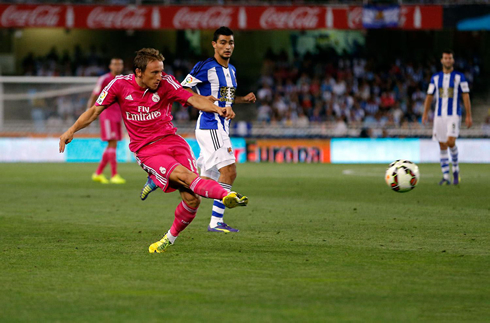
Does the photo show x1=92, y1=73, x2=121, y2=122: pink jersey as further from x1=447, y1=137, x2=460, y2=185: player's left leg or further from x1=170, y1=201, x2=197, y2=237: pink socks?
x1=170, y1=201, x2=197, y2=237: pink socks

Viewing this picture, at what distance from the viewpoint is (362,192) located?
13.2 m

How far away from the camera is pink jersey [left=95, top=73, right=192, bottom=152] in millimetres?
6535

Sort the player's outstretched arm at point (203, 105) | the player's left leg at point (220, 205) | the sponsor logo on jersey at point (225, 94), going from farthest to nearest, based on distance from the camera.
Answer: the sponsor logo on jersey at point (225, 94)
the player's left leg at point (220, 205)
the player's outstretched arm at point (203, 105)

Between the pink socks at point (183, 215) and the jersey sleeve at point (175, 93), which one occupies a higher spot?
the jersey sleeve at point (175, 93)

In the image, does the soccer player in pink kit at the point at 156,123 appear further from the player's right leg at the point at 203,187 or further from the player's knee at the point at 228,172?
the player's knee at the point at 228,172

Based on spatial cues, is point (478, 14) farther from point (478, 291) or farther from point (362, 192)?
point (478, 291)

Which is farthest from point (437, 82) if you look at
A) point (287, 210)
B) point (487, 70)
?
point (487, 70)

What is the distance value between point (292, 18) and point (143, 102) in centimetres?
2400

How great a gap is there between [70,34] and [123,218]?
27.1 metres

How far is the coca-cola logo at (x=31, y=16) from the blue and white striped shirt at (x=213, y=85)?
22.8 meters

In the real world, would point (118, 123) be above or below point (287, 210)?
above

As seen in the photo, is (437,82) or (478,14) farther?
(478,14)

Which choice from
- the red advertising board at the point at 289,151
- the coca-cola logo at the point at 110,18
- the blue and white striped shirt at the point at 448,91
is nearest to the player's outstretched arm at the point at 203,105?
the blue and white striped shirt at the point at 448,91

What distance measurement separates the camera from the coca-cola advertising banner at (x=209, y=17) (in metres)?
29.6
